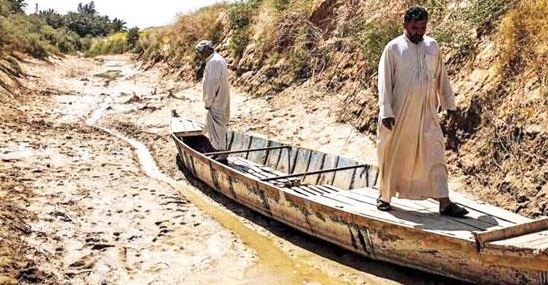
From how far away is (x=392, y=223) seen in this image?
15.6 feet

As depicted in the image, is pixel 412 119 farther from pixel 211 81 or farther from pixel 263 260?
pixel 211 81

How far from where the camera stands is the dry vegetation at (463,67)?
628 cm

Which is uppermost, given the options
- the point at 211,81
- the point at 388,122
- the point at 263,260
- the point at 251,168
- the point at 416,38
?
the point at 416,38

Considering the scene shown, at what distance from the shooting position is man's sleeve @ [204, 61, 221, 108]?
7.86 metres

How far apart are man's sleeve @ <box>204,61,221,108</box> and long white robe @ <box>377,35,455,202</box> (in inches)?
132

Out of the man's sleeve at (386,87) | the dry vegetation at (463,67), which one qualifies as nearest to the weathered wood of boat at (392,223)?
the man's sleeve at (386,87)

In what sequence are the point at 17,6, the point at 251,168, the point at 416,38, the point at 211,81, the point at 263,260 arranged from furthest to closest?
the point at 17,6
the point at 251,168
the point at 211,81
the point at 263,260
the point at 416,38

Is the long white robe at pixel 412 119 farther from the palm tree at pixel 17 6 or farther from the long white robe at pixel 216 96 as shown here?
the palm tree at pixel 17 6

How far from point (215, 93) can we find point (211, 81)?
0.61ft

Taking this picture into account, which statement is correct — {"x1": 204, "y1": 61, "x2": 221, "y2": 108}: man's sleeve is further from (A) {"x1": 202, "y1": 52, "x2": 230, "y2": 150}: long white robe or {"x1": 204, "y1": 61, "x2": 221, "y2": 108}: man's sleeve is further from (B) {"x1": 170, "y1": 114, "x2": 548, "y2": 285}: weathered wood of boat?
(B) {"x1": 170, "y1": 114, "x2": 548, "y2": 285}: weathered wood of boat

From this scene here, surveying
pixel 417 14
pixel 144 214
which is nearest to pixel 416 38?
pixel 417 14

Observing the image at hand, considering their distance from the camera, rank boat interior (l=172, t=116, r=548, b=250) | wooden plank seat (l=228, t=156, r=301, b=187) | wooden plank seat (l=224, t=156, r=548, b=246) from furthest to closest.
Result: wooden plank seat (l=228, t=156, r=301, b=187) < wooden plank seat (l=224, t=156, r=548, b=246) < boat interior (l=172, t=116, r=548, b=250)

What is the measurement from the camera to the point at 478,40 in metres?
8.12

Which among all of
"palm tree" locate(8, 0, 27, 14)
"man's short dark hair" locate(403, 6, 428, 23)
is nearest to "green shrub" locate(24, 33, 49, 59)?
"palm tree" locate(8, 0, 27, 14)
